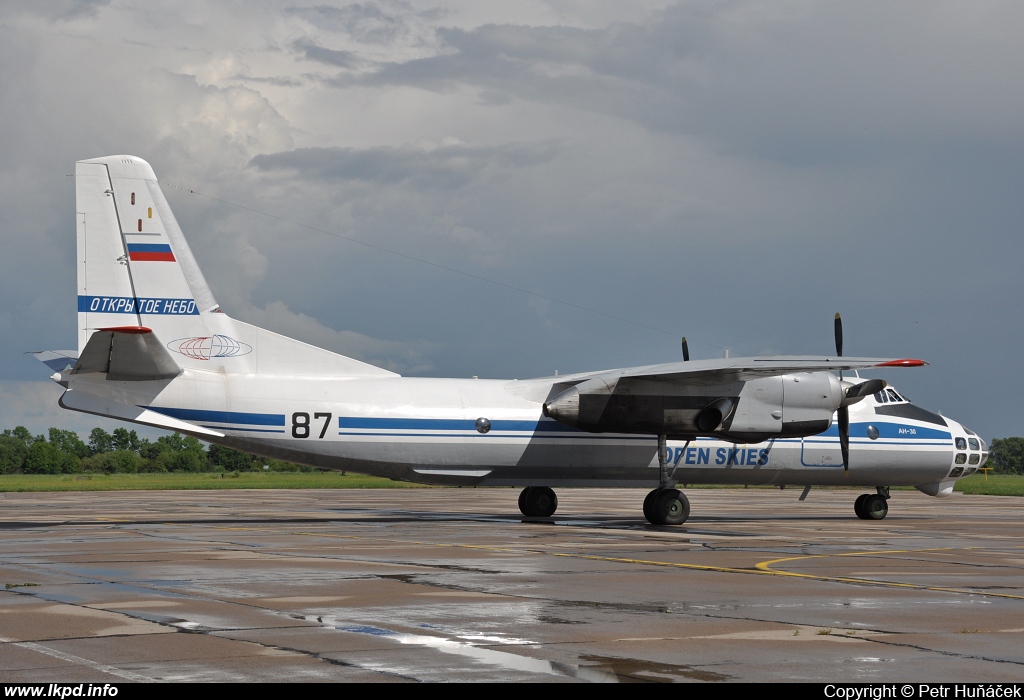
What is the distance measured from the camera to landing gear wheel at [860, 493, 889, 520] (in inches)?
1184

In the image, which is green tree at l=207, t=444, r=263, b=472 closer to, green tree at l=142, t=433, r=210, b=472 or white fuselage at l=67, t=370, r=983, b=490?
green tree at l=142, t=433, r=210, b=472

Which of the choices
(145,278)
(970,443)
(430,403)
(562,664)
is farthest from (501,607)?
(970,443)

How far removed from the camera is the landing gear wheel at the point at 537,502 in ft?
92.0

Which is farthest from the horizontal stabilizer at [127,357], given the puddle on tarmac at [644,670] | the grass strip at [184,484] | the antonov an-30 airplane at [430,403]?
the grass strip at [184,484]

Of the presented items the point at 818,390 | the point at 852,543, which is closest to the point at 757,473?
the point at 818,390

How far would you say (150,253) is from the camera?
2300 cm

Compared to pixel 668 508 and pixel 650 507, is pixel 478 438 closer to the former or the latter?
pixel 650 507

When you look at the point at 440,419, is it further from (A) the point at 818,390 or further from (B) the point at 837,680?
(B) the point at 837,680

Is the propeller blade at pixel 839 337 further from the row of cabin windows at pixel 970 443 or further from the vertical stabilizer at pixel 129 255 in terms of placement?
the vertical stabilizer at pixel 129 255

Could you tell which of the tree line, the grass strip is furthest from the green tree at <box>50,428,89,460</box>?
the grass strip

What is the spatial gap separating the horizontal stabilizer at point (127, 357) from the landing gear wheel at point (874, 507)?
787 inches

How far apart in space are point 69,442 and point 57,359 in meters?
131

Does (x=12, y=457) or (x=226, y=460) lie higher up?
(x=12, y=457)

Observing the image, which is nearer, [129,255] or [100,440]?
[129,255]
